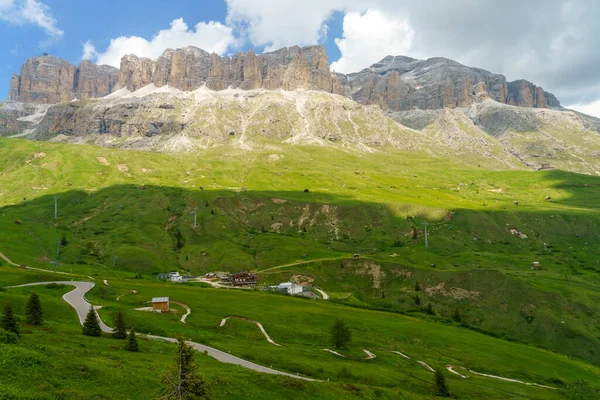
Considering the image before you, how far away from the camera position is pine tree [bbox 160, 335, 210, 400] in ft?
86.4

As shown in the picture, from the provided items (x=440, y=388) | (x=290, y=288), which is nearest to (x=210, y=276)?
(x=290, y=288)

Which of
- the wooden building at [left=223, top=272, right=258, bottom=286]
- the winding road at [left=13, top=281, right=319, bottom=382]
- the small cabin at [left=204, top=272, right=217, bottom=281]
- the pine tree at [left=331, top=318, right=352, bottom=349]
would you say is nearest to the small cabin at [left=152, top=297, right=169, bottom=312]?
the winding road at [left=13, top=281, right=319, bottom=382]

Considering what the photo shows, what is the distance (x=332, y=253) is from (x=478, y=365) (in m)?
112

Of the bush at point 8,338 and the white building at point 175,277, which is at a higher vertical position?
the bush at point 8,338

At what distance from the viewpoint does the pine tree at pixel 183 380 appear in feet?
86.4

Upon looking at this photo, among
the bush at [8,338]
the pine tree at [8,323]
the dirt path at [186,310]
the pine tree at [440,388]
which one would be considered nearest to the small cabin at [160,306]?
the dirt path at [186,310]

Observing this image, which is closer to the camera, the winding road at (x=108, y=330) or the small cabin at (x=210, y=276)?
the winding road at (x=108, y=330)

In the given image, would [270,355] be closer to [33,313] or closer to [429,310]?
[33,313]

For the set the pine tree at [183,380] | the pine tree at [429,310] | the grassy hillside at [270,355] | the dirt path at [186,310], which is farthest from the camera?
the pine tree at [429,310]

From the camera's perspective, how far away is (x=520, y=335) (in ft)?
411

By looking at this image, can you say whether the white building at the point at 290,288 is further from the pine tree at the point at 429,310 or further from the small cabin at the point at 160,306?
the small cabin at the point at 160,306

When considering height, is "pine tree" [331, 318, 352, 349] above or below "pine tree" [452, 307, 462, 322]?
above

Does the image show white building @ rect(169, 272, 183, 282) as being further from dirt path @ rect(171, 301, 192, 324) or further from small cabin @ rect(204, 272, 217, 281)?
dirt path @ rect(171, 301, 192, 324)

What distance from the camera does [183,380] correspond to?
26391 mm
